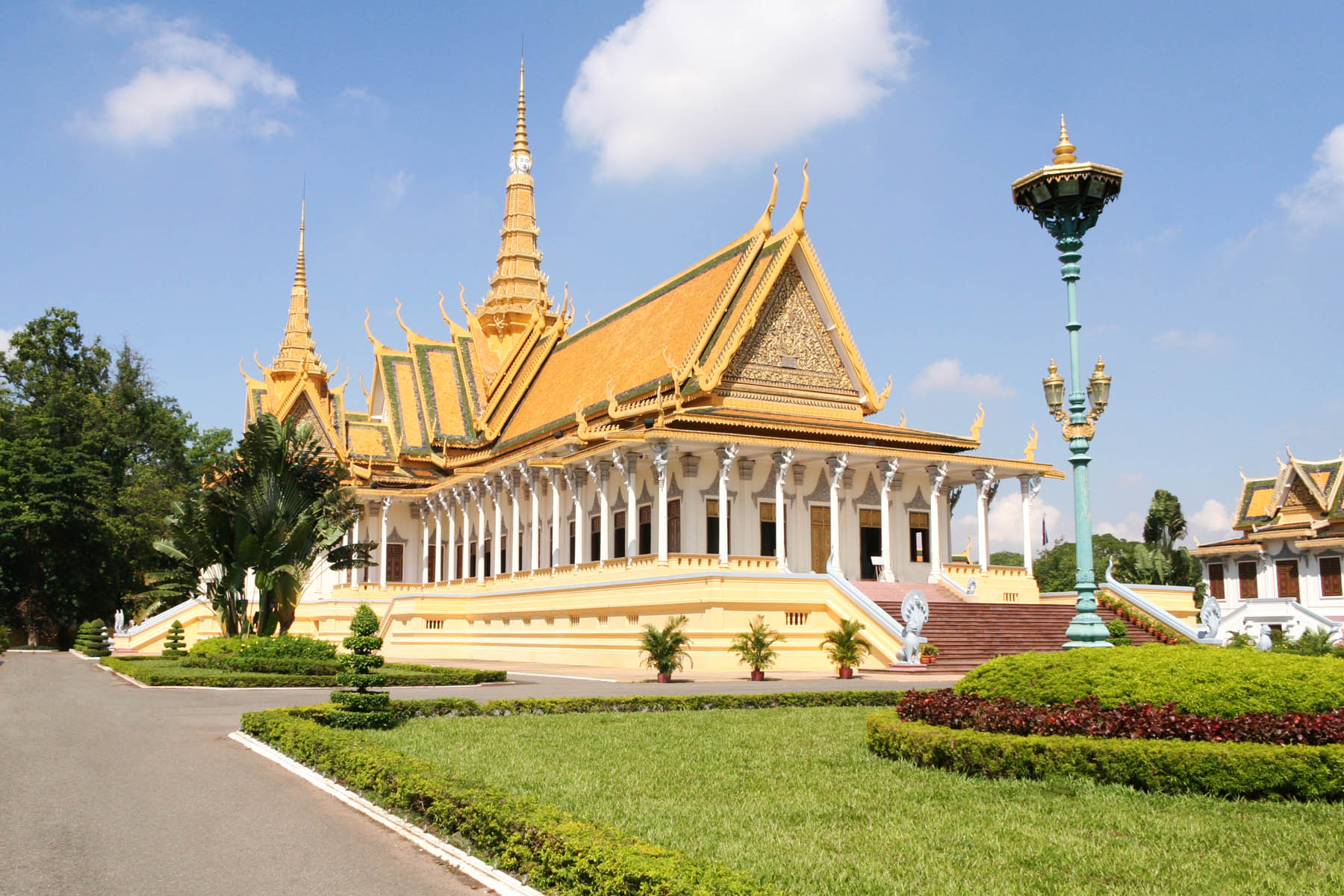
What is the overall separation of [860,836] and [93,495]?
4772 cm

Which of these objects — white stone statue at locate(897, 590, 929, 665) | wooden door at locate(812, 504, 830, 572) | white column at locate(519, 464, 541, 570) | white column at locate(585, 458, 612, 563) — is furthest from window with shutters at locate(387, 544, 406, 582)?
white stone statue at locate(897, 590, 929, 665)

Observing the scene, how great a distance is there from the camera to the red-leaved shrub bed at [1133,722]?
7918 mm

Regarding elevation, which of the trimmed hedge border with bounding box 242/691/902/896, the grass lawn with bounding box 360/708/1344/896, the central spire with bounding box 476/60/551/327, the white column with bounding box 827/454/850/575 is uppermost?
the central spire with bounding box 476/60/551/327

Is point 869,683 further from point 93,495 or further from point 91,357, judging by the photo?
point 91,357

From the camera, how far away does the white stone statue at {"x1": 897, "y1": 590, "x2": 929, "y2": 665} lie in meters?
21.8

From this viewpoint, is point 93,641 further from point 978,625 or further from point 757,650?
point 978,625

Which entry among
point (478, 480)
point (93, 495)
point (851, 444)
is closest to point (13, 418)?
point (93, 495)

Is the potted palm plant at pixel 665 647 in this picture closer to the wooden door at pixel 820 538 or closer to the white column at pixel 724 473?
the white column at pixel 724 473

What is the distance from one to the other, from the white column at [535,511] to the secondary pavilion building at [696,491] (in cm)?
13

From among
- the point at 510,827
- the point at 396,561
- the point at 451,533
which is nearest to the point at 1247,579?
the point at 451,533

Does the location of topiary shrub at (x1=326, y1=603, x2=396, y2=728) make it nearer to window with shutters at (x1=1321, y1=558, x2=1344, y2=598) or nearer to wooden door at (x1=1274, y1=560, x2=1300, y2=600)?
window with shutters at (x1=1321, y1=558, x2=1344, y2=598)

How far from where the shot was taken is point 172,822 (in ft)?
26.0

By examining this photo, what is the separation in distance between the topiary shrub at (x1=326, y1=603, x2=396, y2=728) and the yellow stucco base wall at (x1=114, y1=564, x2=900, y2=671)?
11.8 meters

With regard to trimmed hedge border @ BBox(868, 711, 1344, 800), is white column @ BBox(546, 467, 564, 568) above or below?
above
